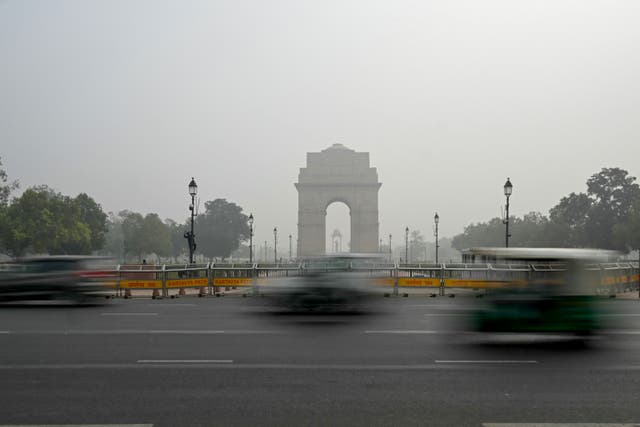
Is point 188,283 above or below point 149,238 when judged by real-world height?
below

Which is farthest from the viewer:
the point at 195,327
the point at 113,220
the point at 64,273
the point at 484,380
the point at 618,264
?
the point at 113,220

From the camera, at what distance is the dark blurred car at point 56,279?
1769 centimetres

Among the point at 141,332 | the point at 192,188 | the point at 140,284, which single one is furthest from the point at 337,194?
the point at 141,332

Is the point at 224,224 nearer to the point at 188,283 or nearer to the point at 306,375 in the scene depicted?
the point at 188,283

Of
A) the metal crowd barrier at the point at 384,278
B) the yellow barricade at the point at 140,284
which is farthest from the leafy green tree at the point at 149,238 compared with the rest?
the yellow barricade at the point at 140,284

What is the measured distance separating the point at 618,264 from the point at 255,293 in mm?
13768

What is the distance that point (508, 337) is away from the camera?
1127 centimetres

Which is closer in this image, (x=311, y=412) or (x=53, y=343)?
(x=311, y=412)

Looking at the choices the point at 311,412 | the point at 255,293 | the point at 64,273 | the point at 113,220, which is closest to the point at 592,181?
the point at 255,293

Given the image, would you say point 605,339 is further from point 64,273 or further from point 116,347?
point 64,273

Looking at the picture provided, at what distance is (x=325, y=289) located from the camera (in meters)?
15.2

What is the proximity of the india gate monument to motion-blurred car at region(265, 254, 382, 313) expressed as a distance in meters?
76.2

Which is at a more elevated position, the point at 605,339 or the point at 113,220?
the point at 113,220

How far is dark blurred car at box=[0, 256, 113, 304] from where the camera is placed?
17.7m
